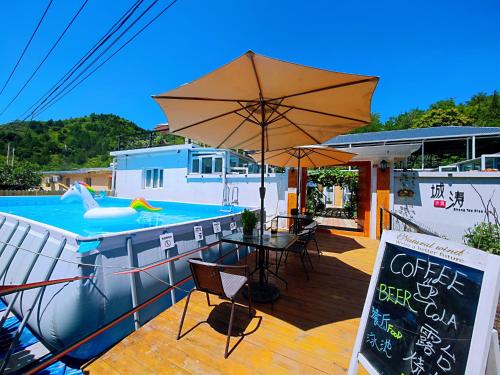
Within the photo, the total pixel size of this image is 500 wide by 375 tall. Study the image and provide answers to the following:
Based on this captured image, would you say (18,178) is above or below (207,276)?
above

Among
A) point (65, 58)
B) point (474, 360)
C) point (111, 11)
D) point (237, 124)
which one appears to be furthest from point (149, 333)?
point (65, 58)

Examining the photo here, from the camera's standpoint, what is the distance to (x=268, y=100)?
3008 millimetres

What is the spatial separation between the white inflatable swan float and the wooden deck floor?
7.45 m

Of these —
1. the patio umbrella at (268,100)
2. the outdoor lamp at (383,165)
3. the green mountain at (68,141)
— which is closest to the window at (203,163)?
the outdoor lamp at (383,165)

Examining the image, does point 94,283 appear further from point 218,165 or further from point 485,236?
point 218,165

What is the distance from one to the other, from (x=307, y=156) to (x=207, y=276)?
524 centimetres

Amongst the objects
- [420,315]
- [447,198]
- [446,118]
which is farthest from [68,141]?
[446,118]

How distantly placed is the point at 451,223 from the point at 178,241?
6932 mm

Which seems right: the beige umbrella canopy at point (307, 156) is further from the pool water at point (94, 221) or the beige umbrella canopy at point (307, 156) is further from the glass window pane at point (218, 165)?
the glass window pane at point (218, 165)

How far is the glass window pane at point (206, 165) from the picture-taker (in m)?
13.0

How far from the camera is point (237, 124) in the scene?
396 centimetres

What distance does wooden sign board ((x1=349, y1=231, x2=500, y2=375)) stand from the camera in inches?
46.9

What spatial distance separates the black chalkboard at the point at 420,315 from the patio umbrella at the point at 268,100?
1.71m

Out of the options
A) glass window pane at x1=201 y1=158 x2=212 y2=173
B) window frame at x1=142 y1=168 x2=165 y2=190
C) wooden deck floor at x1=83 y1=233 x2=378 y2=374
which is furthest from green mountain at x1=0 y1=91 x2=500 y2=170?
wooden deck floor at x1=83 y1=233 x2=378 y2=374
